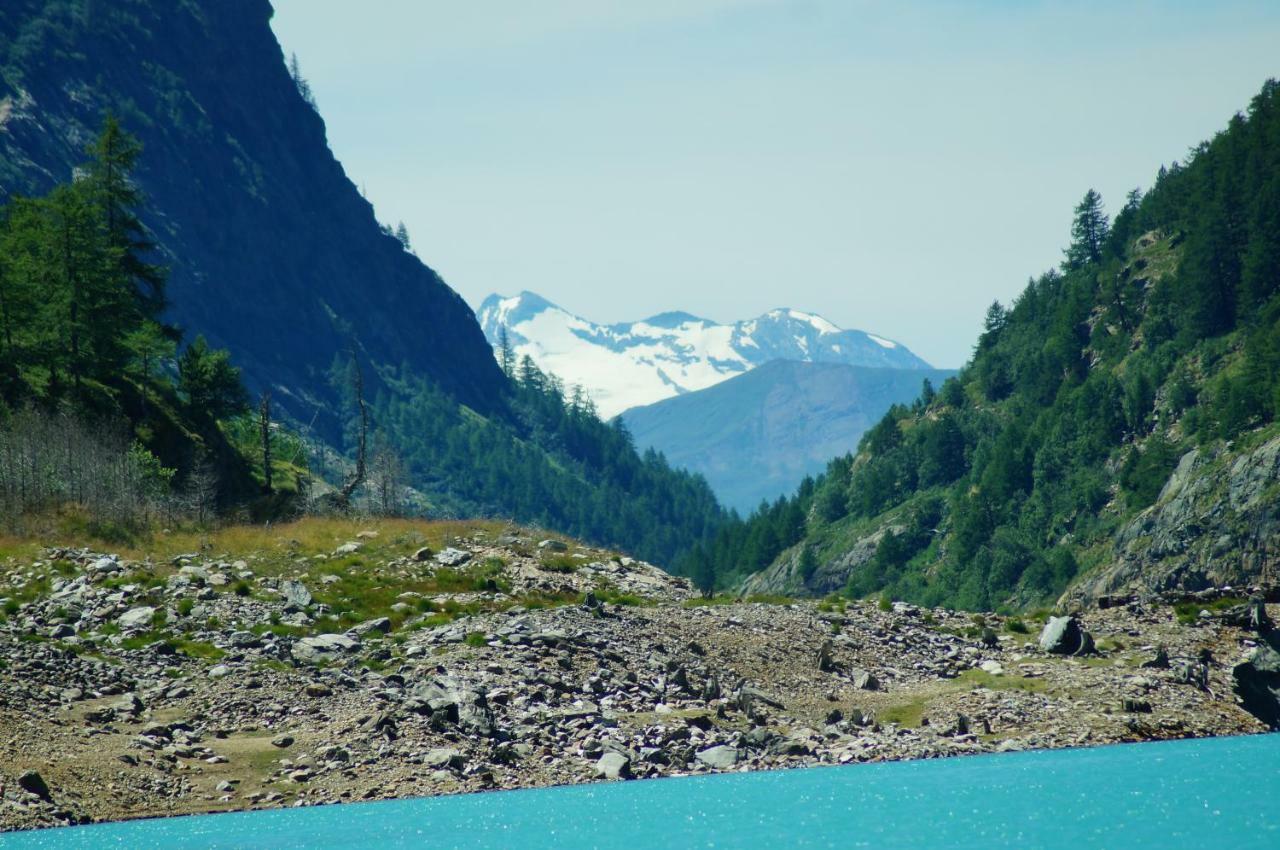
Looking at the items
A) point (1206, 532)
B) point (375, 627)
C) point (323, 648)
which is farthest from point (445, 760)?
point (1206, 532)

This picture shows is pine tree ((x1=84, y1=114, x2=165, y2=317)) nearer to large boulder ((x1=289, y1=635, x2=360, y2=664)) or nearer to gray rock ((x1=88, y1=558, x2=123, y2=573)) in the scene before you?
gray rock ((x1=88, y1=558, x2=123, y2=573))

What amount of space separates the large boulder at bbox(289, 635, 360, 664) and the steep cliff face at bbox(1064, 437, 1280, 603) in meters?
83.7

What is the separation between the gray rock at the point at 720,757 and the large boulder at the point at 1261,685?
2017cm

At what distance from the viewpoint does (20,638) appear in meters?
46.3

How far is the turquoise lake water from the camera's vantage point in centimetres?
3322

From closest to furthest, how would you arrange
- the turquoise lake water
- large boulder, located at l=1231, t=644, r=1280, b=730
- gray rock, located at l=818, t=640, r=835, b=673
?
A: the turquoise lake water, large boulder, located at l=1231, t=644, r=1280, b=730, gray rock, located at l=818, t=640, r=835, b=673

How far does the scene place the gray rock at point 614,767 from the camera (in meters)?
40.3

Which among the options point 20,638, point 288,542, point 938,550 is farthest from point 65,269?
point 938,550

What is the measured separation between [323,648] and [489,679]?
25.1 feet

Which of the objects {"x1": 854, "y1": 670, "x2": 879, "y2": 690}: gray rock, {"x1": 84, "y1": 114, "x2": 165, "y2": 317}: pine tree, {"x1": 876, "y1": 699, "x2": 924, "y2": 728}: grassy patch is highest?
{"x1": 84, "y1": 114, "x2": 165, "y2": 317}: pine tree

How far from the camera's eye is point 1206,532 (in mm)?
127375

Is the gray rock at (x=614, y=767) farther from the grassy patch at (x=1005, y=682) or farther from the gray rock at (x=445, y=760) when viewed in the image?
the grassy patch at (x=1005, y=682)

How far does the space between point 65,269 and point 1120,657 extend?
6638cm

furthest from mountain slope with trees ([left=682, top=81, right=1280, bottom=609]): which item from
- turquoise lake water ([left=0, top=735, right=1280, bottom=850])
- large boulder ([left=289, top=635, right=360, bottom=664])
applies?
large boulder ([left=289, top=635, right=360, bottom=664])
